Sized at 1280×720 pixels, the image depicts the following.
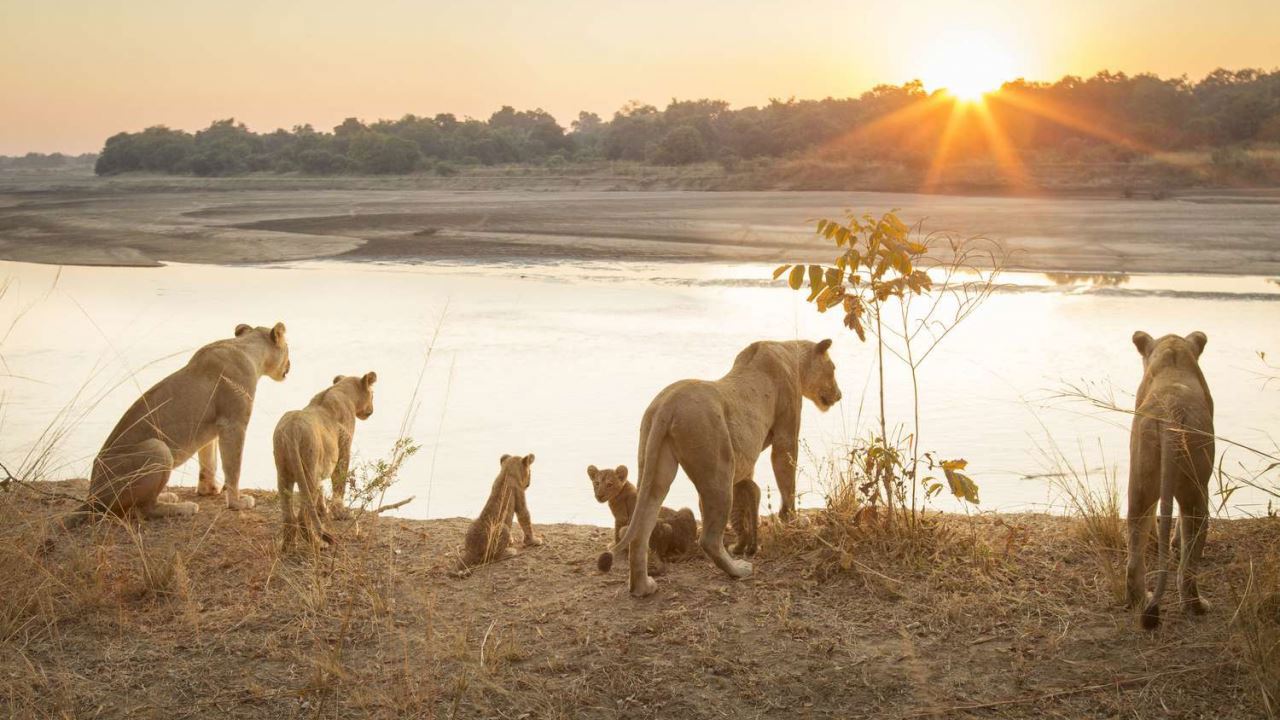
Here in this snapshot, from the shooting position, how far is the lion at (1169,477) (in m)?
5.68

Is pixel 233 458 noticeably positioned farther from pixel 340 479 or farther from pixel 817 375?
pixel 817 375

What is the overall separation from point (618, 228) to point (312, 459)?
2395 centimetres

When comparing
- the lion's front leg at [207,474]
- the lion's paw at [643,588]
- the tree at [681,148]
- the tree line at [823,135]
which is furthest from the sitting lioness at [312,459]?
the tree at [681,148]

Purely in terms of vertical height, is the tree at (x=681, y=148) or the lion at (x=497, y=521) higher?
the tree at (x=681, y=148)

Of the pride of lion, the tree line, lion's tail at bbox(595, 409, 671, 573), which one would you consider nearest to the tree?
the tree line

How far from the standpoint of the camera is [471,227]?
32.8 meters

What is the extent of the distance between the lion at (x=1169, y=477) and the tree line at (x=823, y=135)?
37.8 meters

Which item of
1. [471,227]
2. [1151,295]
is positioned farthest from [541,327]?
[471,227]

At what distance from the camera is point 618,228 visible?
102 feet

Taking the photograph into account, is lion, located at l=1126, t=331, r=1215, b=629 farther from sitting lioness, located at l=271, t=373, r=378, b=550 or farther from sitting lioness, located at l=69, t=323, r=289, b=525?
sitting lioness, located at l=69, t=323, r=289, b=525

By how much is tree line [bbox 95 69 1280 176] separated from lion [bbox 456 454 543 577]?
38.4m

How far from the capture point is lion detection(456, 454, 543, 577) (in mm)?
7086

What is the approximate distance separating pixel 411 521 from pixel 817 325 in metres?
8.92

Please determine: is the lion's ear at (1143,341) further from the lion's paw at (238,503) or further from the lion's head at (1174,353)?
the lion's paw at (238,503)
